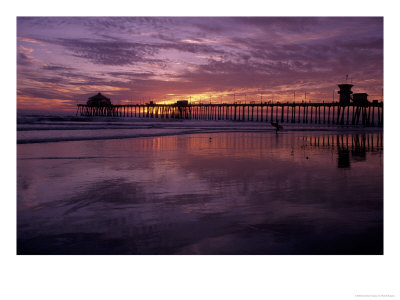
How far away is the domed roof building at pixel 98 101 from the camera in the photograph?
89875 mm

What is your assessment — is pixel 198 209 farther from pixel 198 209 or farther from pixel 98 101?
pixel 98 101

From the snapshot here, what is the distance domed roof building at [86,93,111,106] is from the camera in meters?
89.9

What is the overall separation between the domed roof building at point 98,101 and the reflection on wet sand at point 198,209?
287 ft

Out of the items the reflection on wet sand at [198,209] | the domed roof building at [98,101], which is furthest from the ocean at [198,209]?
the domed roof building at [98,101]

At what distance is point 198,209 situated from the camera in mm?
4137

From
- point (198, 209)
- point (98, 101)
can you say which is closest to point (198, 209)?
point (198, 209)

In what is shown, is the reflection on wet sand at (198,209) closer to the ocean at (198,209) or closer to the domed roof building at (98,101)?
the ocean at (198,209)

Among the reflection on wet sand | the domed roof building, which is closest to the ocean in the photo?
the reflection on wet sand

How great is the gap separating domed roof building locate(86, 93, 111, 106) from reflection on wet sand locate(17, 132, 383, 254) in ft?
287

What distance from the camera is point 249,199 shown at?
4691 millimetres

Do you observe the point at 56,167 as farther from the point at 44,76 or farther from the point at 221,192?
the point at 44,76

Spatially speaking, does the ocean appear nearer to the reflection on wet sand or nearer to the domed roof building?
the reflection on wet sand
